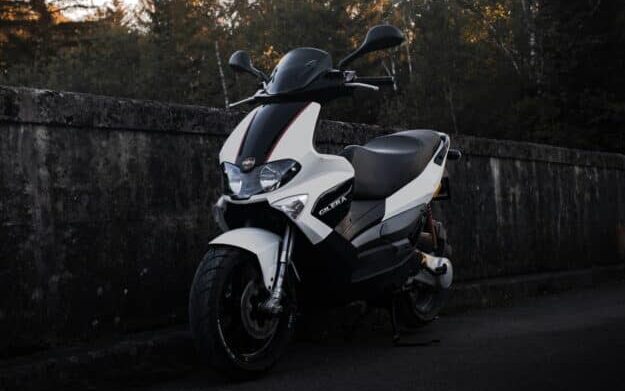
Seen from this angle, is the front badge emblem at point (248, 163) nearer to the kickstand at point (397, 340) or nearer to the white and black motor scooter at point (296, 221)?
the white and black motor scooter at point (296, 221)

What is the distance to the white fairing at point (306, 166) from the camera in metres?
4.00

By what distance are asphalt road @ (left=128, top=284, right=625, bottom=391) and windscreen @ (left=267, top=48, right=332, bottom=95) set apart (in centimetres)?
138

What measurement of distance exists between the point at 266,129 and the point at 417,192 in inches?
49.7

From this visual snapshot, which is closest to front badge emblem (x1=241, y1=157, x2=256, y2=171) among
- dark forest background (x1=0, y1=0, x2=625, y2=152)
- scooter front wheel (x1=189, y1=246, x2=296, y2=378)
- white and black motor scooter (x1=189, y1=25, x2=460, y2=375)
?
white and black motor scooter (x1=189, y1=25, x2=460, y2=375)

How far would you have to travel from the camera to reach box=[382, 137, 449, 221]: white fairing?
4.81 metres

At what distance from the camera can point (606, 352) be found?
14.3 ft

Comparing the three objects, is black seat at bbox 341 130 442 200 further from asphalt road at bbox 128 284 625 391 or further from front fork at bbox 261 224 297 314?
asphalt road at bbox 128 284 625 391

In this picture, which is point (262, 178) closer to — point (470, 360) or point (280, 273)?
point (280, 273)

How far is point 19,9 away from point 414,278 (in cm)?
4130

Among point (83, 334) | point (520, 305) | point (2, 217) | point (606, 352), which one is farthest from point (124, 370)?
point (520, 305)

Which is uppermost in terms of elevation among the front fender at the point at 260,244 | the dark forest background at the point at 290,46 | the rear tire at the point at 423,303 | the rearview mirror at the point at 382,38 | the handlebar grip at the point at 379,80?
the rearview mirror at the point at 382,38

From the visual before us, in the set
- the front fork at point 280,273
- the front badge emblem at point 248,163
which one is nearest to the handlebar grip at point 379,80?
the front badge emblem at point 248,163

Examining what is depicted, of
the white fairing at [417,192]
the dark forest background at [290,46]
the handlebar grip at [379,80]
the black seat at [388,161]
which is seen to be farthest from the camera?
the dark forest background at [290,46]

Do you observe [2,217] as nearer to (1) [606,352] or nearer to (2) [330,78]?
(2) [330,78]
